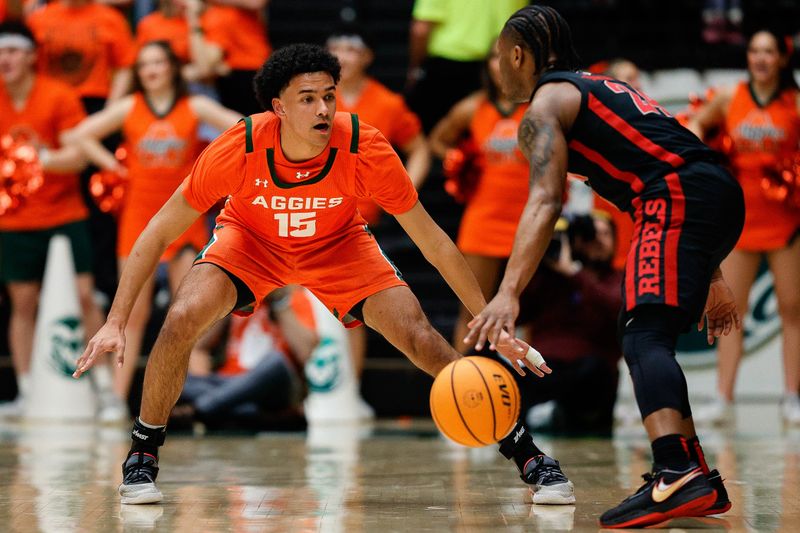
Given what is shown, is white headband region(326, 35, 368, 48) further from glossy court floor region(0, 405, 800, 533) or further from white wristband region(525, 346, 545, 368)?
white wristband region(525, 346, 545, 368)

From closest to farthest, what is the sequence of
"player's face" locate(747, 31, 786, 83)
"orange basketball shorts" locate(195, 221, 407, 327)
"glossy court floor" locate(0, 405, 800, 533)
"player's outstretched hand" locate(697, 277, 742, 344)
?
"glossy court floor" locate(0, 405, 800, 533) < "player's outstretched hand" locate(697, 277, 742, 344) < "orange basketball shorts" locate(195, 221, 407, 327) < "player's face" locate(747, 31, 786, 83)

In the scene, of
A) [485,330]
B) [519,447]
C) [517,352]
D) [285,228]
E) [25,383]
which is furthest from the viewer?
[25,383]

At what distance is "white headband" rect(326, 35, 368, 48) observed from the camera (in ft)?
31.6

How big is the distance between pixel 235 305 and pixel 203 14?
5.27m

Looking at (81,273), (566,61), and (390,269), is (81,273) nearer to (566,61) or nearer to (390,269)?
(390,269)

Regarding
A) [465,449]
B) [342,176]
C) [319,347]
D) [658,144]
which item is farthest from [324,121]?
[319,347]

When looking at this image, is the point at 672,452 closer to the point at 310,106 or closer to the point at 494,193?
the point at 310,106

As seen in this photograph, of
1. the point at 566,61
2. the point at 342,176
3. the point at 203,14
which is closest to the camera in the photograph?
the point at 566,61

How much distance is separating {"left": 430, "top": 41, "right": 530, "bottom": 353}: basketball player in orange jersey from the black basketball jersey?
13.9 feet

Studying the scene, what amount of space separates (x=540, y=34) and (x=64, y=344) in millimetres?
6019

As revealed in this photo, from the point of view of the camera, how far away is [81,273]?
10117mm

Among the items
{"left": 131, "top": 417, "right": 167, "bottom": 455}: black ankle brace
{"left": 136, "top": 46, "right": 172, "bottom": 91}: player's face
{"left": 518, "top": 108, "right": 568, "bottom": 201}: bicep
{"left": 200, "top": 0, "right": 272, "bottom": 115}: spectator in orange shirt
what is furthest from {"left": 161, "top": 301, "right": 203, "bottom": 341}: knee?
{"left": 200, "top": 0, "right": 272, "bottom": 115}: spectator in orange shirt

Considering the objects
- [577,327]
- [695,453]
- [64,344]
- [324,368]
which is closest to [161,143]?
[64,344]

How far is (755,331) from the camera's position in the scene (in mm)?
10281
